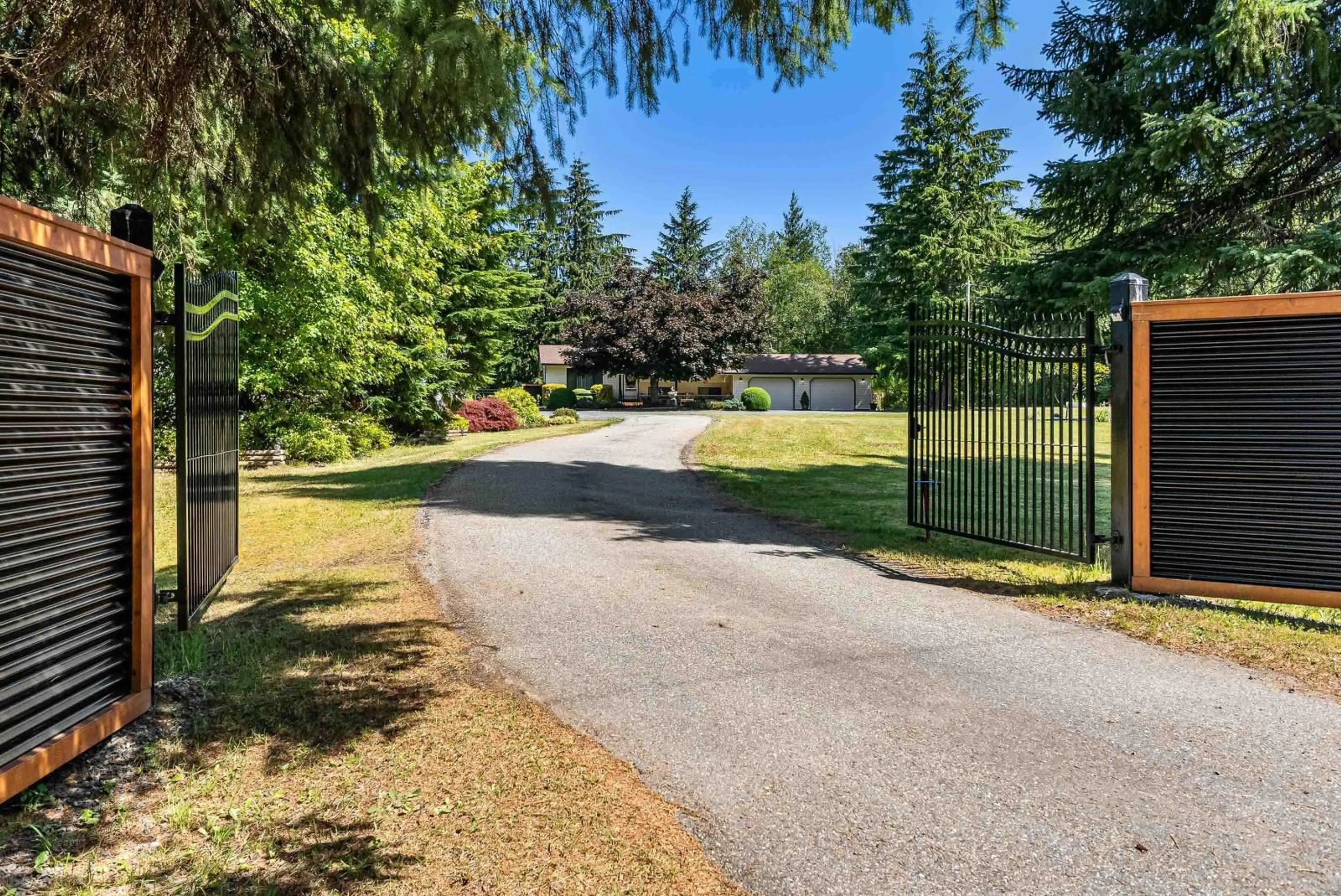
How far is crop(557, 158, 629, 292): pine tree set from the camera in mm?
56406

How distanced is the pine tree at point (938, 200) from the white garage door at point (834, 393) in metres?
15.0

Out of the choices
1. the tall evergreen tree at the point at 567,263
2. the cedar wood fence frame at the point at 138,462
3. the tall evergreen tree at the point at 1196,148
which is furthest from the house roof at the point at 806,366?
the cedar wood fence frame at the point at 138,462

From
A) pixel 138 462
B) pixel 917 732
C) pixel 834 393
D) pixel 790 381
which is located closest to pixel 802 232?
pixel 834 393

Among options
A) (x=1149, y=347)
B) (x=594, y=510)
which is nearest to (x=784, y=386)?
(x=594, y=510)

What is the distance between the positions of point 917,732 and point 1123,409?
353 cm

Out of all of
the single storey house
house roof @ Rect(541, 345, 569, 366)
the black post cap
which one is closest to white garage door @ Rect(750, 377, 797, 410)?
the single storey house

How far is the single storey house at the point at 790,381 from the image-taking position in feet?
155

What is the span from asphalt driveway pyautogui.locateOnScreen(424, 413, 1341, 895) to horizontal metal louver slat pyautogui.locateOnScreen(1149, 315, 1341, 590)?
1.25m


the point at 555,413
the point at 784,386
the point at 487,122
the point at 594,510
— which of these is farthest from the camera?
the point at 784,386

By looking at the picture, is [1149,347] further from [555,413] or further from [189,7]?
[555,413]

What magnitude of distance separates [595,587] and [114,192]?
796 centimetres

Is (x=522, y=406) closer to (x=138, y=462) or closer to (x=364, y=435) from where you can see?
(x=364, y=435)

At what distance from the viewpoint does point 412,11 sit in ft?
13.2

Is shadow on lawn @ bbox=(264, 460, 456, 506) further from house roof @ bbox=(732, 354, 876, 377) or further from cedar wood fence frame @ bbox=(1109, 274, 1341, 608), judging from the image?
house roof @ bbox=(732, 354, 876, 377)
